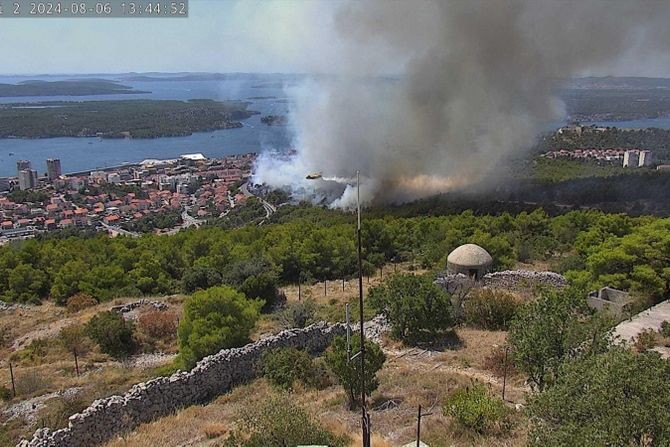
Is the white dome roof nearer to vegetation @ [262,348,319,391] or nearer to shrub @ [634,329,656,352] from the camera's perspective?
shrub @ [634,329,656,352]

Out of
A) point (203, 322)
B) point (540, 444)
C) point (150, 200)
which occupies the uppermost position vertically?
point (540, 444)

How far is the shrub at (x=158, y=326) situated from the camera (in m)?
11.7

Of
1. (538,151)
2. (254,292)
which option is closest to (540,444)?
(254,292)

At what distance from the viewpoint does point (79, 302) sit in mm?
14367

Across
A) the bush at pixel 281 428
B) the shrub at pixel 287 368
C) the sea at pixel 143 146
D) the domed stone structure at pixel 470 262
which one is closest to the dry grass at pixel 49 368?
the shrub at pixel 287 368

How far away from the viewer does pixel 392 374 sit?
30.4 ft

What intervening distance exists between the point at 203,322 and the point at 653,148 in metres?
62.2

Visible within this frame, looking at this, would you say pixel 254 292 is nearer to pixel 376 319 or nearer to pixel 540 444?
pixel 376 319

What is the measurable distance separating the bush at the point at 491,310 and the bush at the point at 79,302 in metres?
9.47

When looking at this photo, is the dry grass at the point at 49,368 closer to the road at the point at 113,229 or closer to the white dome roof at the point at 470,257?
the white dome roof at the point at 470,257

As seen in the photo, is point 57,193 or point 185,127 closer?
point 57,193

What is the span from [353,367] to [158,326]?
5675 mm

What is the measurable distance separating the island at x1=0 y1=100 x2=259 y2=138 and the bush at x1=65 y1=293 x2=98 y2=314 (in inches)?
3663

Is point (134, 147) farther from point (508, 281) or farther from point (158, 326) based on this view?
point (508, 281)
